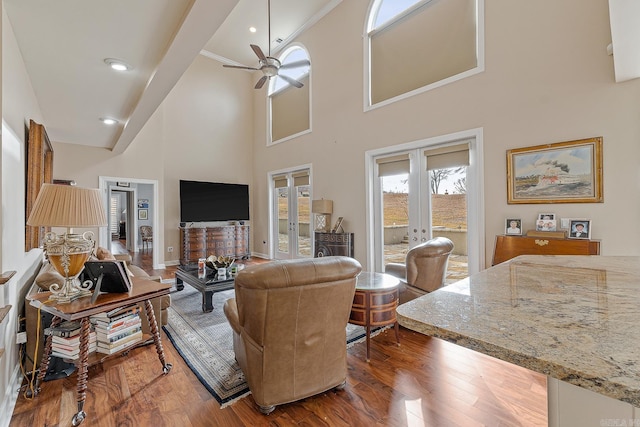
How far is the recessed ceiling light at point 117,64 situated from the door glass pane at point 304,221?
427 centimetres

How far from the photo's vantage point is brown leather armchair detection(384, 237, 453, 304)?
2938mm

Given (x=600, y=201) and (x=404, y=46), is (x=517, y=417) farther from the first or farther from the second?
(x=404, y=46)

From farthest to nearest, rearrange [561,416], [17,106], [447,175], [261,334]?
[447,175], [17,106], [261,334], [561,416]

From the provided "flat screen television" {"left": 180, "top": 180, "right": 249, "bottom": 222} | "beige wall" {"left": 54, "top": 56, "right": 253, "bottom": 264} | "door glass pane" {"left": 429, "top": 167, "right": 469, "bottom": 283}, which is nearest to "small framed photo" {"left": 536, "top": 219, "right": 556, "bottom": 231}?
"door glass pane" {"left": 429, "top": 167, "right": 469, "bottom": 283}

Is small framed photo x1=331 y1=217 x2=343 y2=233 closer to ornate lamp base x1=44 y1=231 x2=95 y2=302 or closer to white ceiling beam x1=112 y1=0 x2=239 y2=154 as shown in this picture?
white ceiling beam x1=112 y1=0 x2=239 y2=154

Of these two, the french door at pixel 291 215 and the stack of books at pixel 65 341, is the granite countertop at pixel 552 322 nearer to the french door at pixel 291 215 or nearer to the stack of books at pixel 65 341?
the stack of books at pixel 65 341

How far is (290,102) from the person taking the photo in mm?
6988

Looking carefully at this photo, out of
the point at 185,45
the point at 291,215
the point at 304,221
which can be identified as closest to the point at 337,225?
the point at 304,221

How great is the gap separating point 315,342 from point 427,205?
128 inches

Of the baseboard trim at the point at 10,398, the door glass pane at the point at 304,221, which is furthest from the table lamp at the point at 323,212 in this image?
the baseboard trim at the point at 10,398

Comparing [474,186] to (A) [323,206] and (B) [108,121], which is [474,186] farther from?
(B) [108,121]

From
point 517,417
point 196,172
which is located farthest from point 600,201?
point 196,172

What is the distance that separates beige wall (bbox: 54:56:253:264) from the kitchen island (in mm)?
6680

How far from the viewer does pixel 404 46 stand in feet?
15.4
